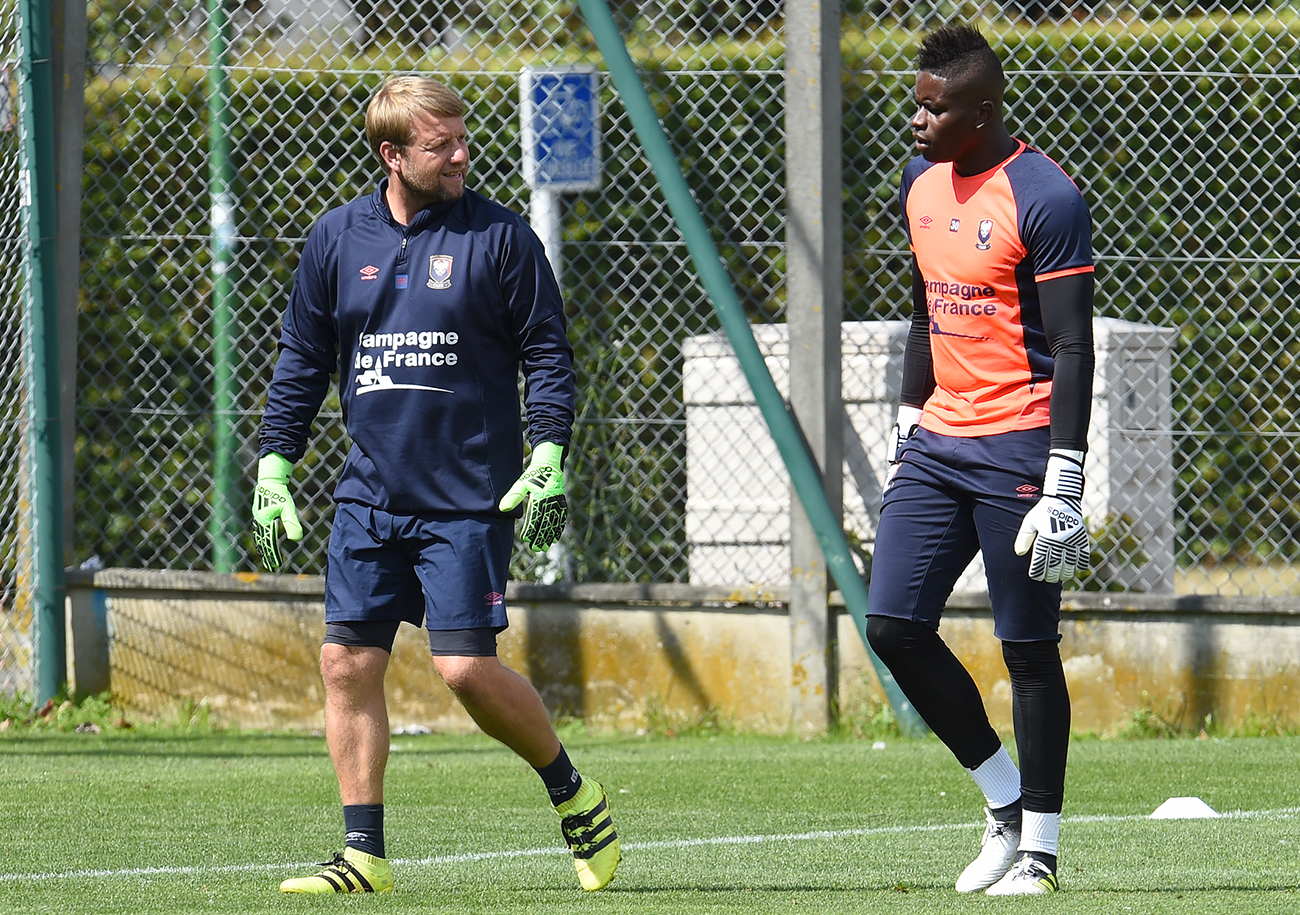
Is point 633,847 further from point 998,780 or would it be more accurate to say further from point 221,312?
point 221,312

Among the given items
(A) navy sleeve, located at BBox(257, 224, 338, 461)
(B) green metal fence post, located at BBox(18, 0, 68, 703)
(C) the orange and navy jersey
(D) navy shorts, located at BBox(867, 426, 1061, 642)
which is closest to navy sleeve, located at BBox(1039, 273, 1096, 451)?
(C) the orange and navy jersey

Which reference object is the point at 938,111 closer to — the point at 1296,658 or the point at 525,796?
the point at 525,796

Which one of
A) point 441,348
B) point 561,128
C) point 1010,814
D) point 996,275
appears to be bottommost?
point 1010,814

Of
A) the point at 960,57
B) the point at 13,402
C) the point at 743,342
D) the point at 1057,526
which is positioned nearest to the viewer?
the point at 1057,526

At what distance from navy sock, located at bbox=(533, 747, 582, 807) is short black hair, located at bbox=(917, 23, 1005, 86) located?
A: 70.0 inches

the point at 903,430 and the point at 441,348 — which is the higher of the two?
the point at 441,348

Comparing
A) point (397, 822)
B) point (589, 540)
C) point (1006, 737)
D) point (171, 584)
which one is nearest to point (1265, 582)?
point (1006, 737)

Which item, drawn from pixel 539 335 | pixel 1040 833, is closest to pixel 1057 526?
pixel 1040 833

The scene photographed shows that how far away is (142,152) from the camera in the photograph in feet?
26.2

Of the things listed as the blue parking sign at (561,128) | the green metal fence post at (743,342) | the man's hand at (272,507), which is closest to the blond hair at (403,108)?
the man's hand at (272,507)

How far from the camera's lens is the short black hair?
12.9 ft

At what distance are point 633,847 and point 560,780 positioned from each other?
2.25 ft

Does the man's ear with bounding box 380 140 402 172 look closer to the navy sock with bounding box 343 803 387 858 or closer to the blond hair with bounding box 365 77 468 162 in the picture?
the blond hair with bounding box 365 77 468 162

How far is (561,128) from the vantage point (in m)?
7.59
